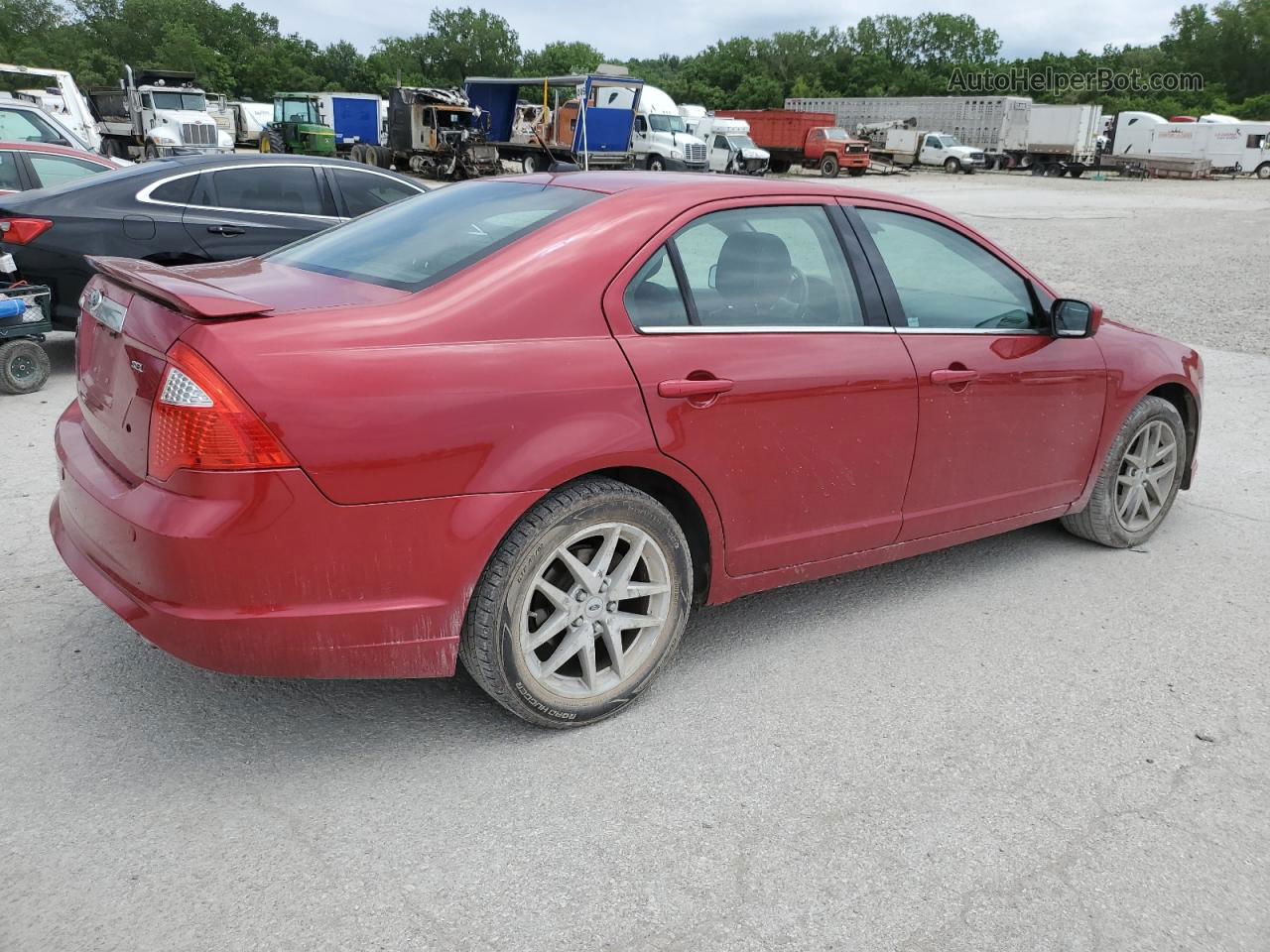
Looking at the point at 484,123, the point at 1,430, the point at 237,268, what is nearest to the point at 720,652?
the point at 237,268

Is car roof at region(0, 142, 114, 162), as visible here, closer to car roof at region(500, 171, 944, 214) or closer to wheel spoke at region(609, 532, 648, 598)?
car roof at region(500, 171, 944, 214)

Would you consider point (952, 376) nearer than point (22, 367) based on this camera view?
Yes

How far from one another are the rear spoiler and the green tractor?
35684 millimetres

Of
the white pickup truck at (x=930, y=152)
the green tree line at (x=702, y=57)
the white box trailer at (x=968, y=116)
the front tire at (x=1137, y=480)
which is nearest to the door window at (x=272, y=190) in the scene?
the front tire at (x=1137, y=480)

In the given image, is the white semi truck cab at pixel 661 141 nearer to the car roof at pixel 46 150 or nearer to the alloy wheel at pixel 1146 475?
the car roof at pixel 46 150

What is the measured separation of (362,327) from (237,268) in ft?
3.31

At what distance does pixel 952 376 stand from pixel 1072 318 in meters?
0.79

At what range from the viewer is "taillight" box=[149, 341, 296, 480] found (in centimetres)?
254

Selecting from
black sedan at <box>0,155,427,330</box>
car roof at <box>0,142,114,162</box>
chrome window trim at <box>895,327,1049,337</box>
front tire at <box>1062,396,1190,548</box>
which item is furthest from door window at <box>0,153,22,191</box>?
front tire at <box>1062,396,1190,548</box>

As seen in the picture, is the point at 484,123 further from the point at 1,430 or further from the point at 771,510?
the point at 771,510

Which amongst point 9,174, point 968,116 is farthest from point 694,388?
point 968,116

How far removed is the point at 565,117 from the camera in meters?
33.1

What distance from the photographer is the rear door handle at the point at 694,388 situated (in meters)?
3.12

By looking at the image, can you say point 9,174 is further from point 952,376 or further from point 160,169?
point 952,376
